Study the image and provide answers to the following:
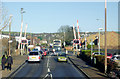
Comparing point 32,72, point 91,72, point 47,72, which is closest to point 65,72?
point 47,72

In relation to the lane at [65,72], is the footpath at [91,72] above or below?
above

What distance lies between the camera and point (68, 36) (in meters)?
99.5

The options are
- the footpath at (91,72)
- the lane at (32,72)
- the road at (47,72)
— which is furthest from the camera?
the lane at (32,72)

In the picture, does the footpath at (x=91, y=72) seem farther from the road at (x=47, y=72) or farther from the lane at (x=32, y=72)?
the lane at (x=32, y=72)

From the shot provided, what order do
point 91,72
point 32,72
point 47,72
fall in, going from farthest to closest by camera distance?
point 32,72 → point 47,72 → point 91,72

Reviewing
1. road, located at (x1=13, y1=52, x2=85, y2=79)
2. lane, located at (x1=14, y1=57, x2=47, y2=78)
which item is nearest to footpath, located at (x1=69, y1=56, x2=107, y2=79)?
road, located at (x1=13, y1=52, x2=85, y2=79)

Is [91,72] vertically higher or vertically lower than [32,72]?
higher

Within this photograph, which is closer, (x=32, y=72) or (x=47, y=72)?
(x=47, y=72)

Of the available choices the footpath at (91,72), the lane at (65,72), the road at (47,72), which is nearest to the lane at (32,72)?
the road at (47,72)

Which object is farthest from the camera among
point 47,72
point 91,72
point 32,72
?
point 32,72

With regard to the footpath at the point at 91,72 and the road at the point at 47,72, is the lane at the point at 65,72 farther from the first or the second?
the footpath at the point at 91,72

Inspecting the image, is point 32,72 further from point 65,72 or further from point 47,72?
point 65,72

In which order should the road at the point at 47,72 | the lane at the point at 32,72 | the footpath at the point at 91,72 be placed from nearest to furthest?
1. the footpath at the point at 91,72
2. the road at the point at 47,72
3. the lane at the point at 32,72

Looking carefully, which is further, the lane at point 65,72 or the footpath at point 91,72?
the lane at point 65,72
